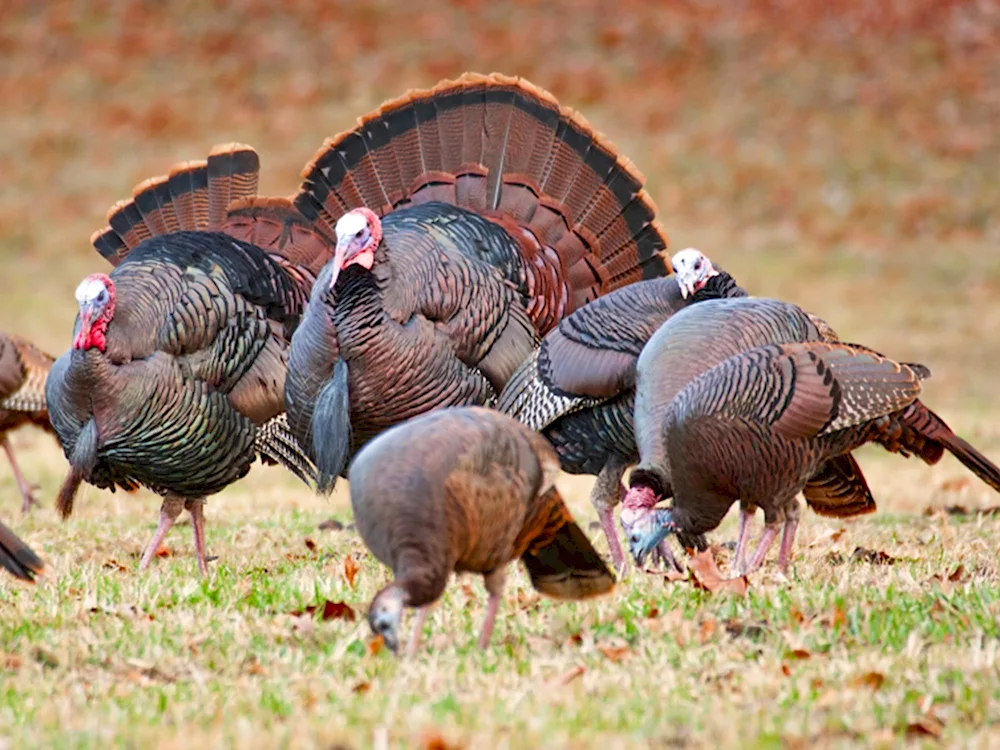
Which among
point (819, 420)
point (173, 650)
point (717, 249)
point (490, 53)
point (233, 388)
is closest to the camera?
point (173, 650)

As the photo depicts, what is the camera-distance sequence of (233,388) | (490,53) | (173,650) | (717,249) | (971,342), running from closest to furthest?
(173,650) → (233,388) → (971,342) → (717,249) → (490,53)

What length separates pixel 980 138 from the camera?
70.0 ft

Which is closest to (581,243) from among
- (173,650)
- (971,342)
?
(173,650)

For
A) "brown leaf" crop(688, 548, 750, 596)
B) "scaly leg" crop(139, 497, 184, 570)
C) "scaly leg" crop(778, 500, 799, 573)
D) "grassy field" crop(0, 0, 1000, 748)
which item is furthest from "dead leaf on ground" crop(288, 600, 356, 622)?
"scaly leg" crop(139, 497, 184, 570)

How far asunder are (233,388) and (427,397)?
0.91 meters

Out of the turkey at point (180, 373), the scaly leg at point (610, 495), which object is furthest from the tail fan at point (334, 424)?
the scaly leg at point (610, 495)

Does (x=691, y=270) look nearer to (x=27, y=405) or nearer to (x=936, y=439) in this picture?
(x=936, y=439)

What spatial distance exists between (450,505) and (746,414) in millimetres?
1433

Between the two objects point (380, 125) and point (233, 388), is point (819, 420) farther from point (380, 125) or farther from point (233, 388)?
point (380, 125)

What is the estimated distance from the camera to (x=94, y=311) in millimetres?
5535

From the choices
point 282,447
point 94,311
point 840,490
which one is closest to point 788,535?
point 840,490

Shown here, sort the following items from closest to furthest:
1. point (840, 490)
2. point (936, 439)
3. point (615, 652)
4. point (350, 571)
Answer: point (615, 652) < point (350, 571) < point (936, 439) < point (840, 490)

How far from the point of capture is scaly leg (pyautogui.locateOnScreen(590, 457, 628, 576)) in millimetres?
5695

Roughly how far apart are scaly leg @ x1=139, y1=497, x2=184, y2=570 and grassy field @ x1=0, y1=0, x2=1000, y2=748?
76 millimetres
